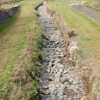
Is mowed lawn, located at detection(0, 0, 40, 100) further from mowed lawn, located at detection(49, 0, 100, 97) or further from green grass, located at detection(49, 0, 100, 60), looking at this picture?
green grass, located at detection(49, 0, 100, 60)

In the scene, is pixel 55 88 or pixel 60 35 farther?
pixel 60 35

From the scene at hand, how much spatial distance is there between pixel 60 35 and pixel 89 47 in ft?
23.7

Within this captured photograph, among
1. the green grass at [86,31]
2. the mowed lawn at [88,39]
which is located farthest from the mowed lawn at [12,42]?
the green grass at [86,31]

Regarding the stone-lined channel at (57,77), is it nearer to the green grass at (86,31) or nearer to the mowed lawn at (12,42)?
the mowed lawn at (12,42)

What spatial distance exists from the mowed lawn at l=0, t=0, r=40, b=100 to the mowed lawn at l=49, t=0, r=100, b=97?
4131 mm

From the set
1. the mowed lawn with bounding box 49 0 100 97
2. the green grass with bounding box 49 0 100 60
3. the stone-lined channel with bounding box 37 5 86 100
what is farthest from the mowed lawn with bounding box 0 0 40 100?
the green grass with bounding box 49 0 100 60

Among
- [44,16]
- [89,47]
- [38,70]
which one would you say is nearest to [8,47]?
[38,70]

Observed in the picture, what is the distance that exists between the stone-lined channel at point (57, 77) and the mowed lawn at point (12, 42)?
1463mm

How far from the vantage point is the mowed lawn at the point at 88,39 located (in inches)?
788

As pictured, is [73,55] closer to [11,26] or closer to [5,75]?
[5,75]

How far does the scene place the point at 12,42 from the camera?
87.9 feet

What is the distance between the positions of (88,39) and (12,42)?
716 centimetres

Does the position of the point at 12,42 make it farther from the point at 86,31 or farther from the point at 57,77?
the point at 86,31

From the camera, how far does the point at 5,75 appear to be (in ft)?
61.7
